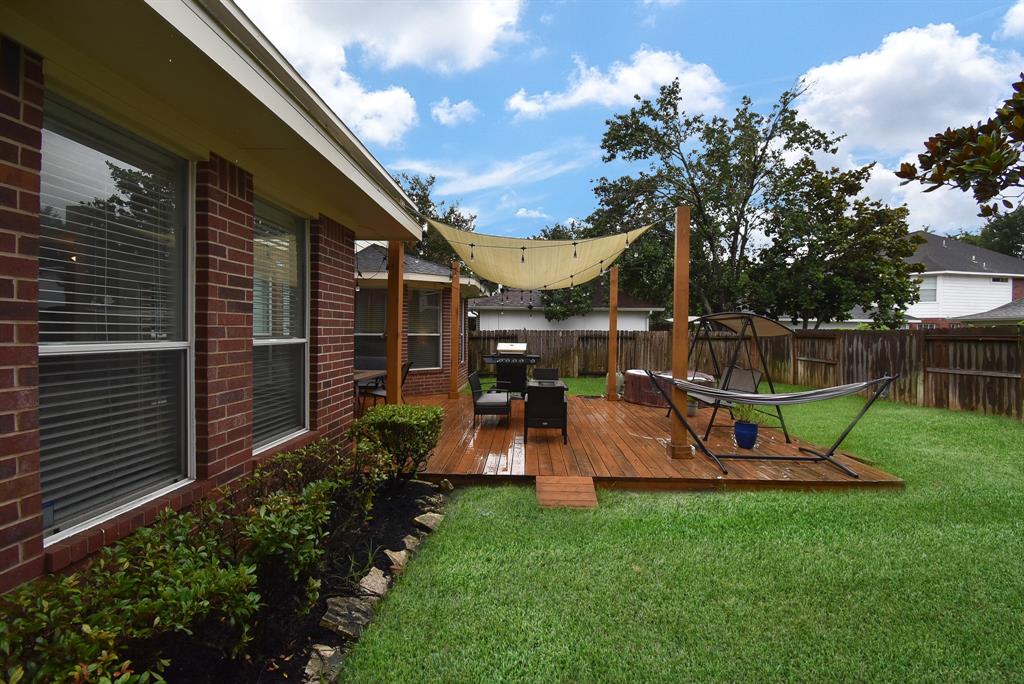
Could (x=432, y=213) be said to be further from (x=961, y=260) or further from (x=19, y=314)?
(x=19, y=314)

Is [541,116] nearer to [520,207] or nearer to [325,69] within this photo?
[325,69]

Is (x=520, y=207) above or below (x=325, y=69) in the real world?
above

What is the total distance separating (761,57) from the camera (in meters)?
10.4

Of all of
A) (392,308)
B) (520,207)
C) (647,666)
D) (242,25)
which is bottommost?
(647,666)

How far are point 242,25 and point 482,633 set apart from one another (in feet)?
8.92

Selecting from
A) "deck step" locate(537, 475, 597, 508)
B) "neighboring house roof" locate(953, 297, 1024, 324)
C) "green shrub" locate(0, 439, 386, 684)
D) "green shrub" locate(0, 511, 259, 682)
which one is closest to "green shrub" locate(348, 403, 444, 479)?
"deck step" locate(537, 475, 597, 508)

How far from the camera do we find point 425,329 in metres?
10.2

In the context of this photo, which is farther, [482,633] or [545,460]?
[545,460]

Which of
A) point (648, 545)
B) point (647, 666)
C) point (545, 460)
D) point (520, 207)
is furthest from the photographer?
point (520, 207)

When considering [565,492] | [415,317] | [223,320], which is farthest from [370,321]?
[223,320]

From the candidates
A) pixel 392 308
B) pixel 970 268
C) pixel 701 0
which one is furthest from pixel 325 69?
pixel 970 268

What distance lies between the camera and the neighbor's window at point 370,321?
946cm

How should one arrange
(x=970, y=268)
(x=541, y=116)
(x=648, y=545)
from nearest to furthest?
(x=648, y=545) < (x=541, y=116) < (x=970, y=268)

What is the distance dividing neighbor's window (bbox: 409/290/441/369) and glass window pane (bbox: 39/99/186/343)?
24.7 feet
